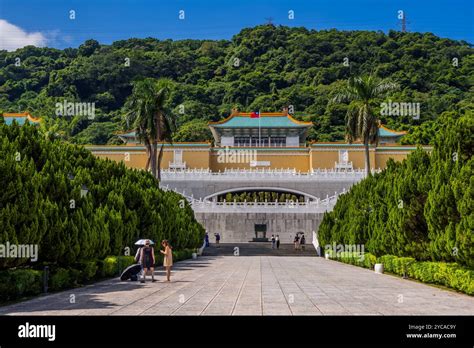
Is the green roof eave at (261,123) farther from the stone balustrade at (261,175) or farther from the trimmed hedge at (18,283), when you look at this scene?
the trimmed hedge at (18,283)

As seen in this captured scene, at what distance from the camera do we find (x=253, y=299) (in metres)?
13.6

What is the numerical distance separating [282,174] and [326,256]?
20.8 metres

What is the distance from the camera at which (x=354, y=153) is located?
59781mm

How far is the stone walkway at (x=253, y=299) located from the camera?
11539 mm

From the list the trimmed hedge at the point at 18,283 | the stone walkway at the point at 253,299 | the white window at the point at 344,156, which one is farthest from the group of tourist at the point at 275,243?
the trimmed hedge at the point at 18,283

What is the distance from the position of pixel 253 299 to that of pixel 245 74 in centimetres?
9918

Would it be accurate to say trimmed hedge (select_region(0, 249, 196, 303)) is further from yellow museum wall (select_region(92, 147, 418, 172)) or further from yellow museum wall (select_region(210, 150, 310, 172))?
yellow museum wall (select_region(210, 150, 310, 172))

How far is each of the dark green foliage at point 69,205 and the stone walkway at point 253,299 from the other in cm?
143

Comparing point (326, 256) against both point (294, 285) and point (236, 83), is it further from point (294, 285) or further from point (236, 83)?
point (236, 83)

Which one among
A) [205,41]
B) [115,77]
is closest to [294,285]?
[115,77]

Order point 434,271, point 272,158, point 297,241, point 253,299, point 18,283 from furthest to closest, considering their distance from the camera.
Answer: point 272,158 < point 297,241 < point 434,271 < point 18,283 < point 253,299

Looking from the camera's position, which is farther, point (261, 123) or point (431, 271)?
point (261, 123)

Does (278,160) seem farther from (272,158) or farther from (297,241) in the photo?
(297,241)

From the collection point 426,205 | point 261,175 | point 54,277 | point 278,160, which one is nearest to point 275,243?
point 261,175
